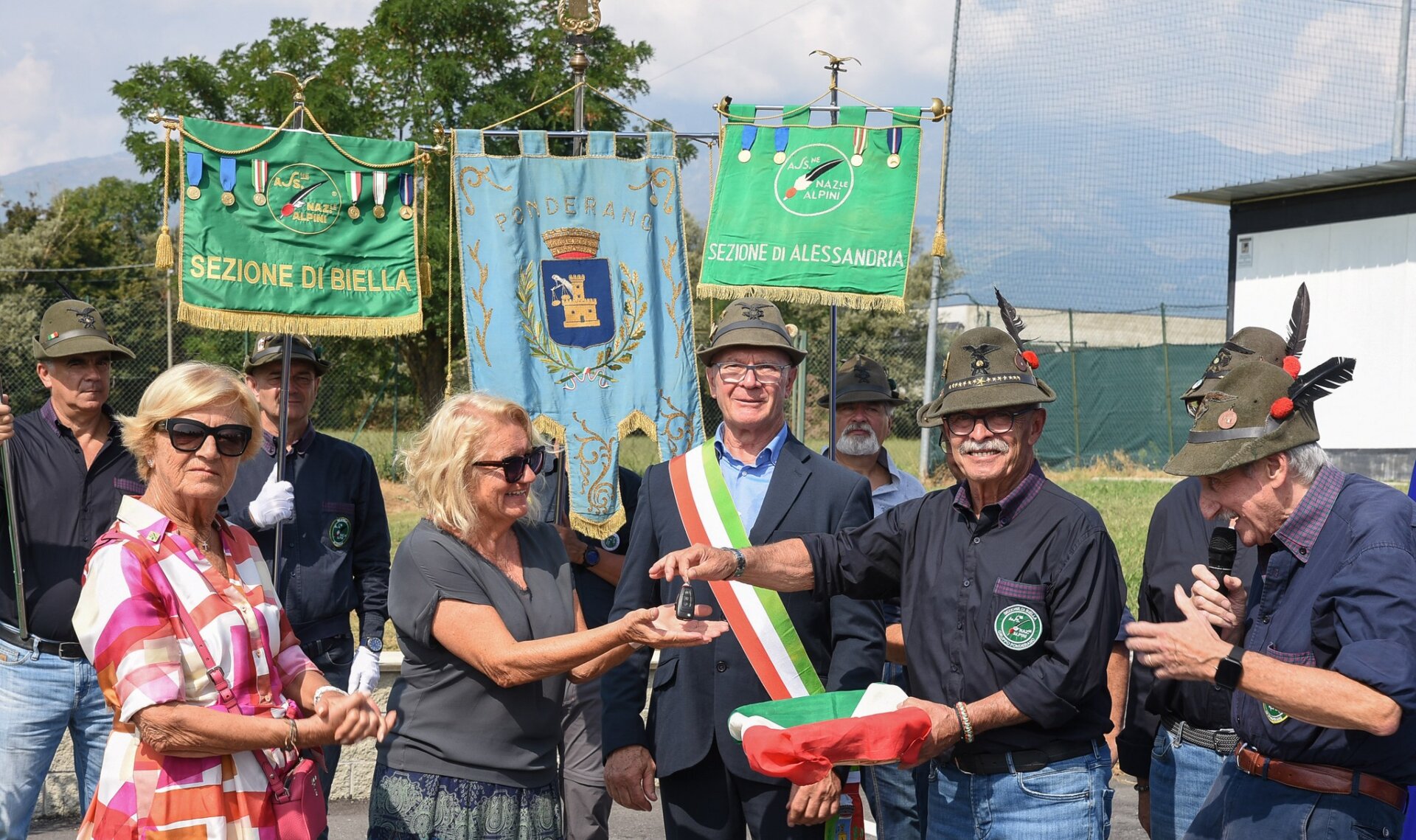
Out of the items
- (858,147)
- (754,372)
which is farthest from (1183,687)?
(858,147)

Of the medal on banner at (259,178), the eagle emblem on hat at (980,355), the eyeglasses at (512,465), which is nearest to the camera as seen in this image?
the eyeglasses at (512,465)

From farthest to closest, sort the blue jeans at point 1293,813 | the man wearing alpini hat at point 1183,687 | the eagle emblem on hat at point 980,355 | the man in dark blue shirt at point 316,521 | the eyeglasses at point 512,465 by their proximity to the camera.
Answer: the man in dark blue shirt at point 316,521 < the man wearing alpini hat at point 1183,687 < the eagle emblem on hat at point 980,355 < the eyeglasses at point 512,465 < the blue jeans at point 1293,813

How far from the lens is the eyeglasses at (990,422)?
340 cm

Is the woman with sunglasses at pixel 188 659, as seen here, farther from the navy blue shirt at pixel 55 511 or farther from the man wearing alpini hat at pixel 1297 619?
the man wearing alpini hat at pixel 1297 619

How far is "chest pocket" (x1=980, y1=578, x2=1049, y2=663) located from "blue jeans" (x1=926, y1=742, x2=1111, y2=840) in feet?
1.03

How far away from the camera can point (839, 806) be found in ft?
11.6

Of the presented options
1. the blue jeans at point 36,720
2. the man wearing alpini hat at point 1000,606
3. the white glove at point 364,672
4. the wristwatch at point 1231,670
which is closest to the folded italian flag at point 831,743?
the man wearing alpini hat at point 1000,606

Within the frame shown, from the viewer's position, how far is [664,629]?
124 inches

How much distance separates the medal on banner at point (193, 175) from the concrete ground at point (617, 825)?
9.67ft

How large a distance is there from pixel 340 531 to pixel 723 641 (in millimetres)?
1932

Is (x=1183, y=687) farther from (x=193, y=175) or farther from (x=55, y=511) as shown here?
(x=193, y=175)

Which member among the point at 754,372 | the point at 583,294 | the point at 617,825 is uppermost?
the point at 583,294

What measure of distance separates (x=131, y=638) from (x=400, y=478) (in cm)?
1292

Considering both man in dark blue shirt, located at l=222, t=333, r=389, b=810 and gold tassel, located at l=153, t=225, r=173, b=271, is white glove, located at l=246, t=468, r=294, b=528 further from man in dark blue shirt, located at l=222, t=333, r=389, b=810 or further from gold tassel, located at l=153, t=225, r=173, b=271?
gold tassel, located at l=153, t=225, r=173, b=271
